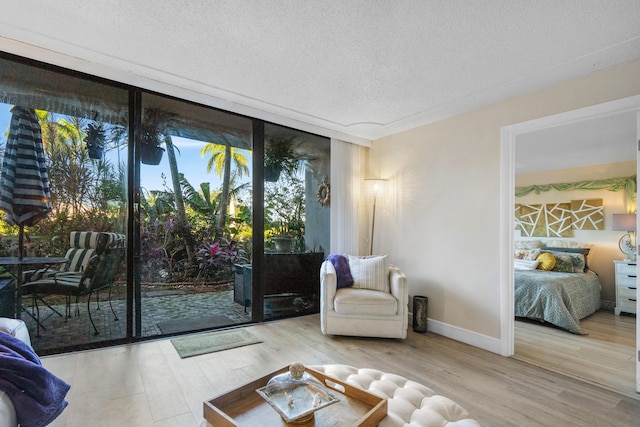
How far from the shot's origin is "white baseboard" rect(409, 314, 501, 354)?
9.98ft

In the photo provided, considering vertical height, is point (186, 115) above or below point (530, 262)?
above

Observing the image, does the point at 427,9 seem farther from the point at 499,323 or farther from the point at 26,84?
the point at 26,84

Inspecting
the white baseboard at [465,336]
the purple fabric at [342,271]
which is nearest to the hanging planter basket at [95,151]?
the purple fabric at [342,271]

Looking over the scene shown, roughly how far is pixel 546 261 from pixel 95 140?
20.0 ft

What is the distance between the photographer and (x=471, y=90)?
2.96 meters

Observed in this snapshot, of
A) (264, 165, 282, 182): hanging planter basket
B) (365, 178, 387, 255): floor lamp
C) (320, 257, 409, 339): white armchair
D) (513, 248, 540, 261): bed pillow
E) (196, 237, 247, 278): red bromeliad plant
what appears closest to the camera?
(320, 257, 409, 339): white armchair

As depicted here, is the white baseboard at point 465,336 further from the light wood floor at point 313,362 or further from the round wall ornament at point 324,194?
the round wall ornament at point 324,194

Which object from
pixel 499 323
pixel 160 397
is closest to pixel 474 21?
pixel 499 323

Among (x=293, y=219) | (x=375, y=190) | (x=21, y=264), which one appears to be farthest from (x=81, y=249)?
(x=375, y=190)

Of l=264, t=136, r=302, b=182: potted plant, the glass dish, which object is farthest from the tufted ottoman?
l=264, t=136, r=302, b=182: potted plant

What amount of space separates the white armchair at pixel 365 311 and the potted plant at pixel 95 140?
8.28ft

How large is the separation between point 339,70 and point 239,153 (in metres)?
1.63

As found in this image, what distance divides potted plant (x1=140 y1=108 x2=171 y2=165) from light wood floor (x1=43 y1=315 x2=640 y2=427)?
Answer: 1.83 m

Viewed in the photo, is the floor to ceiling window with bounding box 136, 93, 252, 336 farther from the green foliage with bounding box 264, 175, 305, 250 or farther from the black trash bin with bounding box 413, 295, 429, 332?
the black trash bin with bounding box 413, 295, 429, 332
